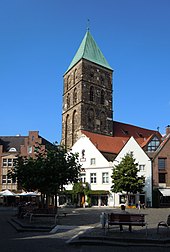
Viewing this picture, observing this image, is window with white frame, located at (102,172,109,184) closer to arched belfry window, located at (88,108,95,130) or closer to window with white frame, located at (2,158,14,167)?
arched belfry window, located at (88,108,95,130)

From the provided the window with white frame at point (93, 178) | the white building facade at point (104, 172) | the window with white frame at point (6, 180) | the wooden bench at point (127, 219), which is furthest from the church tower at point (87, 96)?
the wooden bench at point (127, 219)

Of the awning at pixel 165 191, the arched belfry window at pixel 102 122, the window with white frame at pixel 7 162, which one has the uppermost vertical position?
Answer: the arched belfry window at pixel 102 122

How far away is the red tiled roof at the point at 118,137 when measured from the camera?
58584 mm

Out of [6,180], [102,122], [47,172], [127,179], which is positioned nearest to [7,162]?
[6,180]

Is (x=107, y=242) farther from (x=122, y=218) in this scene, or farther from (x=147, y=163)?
(x=147, y=163)

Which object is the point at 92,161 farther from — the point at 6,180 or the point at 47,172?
the point at 47,172

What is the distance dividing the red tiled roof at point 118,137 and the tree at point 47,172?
28.8 m

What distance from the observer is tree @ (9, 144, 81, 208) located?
87.1 ft

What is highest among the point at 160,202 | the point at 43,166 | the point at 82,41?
the point at 82,41

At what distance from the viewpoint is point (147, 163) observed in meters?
51.6

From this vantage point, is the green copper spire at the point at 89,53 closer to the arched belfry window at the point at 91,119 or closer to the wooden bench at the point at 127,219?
the arched belfry window at the point at 91,119

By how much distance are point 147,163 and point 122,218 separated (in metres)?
36.5

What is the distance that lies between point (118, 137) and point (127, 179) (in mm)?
22644

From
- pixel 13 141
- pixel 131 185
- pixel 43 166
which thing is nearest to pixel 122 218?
pixel 43 166
